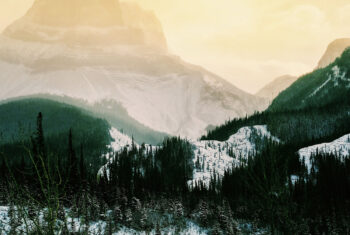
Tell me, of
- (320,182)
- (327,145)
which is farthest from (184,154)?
(320,182)

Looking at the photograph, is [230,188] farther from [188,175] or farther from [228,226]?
[228,226]

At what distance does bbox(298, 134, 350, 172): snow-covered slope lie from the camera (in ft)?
511

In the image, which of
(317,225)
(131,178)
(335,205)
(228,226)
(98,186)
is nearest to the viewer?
(228,226)

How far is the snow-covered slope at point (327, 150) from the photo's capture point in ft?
511

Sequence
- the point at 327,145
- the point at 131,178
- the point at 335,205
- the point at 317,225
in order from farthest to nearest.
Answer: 1. the point at 327,145
2. the point at 131,178
3. the point at 335,205
4. the point at 317,225

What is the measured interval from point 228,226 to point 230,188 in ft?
210

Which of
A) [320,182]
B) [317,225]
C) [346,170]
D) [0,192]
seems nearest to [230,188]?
[320,182]

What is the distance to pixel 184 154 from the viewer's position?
19888 cm

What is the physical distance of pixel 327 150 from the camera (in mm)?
167250

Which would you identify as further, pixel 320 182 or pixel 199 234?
pixel 320 182

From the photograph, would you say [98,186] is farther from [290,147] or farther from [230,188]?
[290,147]

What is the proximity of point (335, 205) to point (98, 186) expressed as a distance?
6475cm

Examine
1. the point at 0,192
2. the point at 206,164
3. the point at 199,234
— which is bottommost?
the point at 199,234

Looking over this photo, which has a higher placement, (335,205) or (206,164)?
(206,164)
